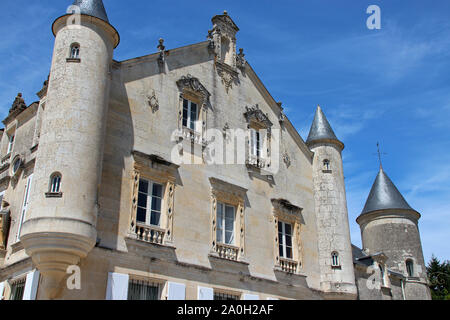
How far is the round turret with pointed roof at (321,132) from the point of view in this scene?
2152 centimetres

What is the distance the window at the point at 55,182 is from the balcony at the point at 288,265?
28.6ft

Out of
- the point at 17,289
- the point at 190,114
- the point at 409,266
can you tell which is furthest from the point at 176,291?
the point at 409,266

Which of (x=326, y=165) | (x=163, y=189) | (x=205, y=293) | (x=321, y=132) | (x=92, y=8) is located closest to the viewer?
(x=92, y=8)

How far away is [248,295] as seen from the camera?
15.9 m

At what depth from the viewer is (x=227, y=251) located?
16125mm

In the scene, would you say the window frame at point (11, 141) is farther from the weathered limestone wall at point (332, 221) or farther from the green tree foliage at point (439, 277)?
the green tree foliage at point (439, 277)

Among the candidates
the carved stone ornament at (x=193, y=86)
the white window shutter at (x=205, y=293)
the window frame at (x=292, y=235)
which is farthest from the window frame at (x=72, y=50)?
the window frame at (x=292, y=235)

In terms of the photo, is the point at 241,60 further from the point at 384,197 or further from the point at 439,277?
the point at 439,277

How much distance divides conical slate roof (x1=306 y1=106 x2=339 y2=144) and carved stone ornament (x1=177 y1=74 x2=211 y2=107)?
6.16m

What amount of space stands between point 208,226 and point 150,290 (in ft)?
9.78

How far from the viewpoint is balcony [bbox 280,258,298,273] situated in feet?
58.3

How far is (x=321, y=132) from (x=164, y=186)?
9.32 metres

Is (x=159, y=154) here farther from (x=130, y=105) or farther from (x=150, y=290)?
(x=150, y=290)

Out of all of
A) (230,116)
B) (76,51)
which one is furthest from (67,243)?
(230,116)
